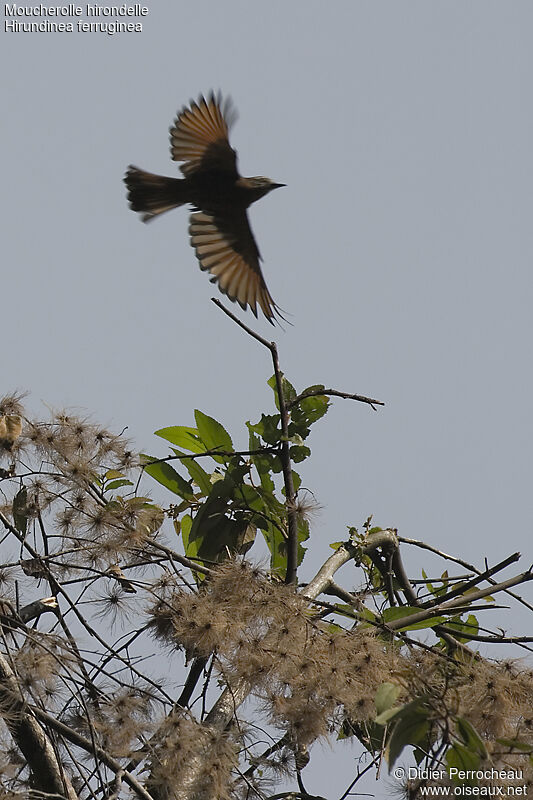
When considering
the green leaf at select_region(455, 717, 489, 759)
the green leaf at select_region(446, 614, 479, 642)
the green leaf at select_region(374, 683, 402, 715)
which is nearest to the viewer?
the green leaf at select_region(455, 717, 489, 759)

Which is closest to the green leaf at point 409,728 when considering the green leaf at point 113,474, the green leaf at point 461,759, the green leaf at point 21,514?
the green leaf at point 461,759

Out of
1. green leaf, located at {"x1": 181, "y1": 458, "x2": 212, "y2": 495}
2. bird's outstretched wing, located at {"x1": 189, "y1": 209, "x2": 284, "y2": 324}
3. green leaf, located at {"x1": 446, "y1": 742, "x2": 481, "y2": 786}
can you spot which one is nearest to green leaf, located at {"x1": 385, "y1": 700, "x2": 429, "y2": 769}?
green leaf, located at {"x1": 446, "y1": 742, "x2": 481, "y2": 786}

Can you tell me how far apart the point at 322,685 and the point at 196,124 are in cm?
303

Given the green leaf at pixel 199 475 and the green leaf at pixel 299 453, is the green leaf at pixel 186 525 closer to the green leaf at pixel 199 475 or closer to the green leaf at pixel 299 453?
the green leaf at pixel 199 475

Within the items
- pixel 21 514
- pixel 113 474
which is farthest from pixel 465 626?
pixel 21 514

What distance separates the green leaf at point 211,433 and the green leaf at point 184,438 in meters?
0.06

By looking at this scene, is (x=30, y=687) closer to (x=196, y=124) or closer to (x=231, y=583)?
(x=231, y=583)

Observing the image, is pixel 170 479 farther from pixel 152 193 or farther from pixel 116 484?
pixel 152 193

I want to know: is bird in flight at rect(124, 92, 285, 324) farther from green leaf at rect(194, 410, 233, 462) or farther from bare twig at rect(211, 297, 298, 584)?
bare twig at rect(211, 297, 298, 584)

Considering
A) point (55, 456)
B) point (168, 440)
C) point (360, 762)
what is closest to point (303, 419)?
point (168, 440)

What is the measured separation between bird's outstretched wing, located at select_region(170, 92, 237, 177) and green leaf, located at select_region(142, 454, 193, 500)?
1.91 m

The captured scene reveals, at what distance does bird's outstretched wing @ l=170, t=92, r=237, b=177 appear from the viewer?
5.09m

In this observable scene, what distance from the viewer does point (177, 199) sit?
5.36 meters

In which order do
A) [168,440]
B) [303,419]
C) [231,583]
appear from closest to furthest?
[231,583] → [303,419] → [168,440]
